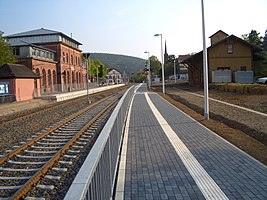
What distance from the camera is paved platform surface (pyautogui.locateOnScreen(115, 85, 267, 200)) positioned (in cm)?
489

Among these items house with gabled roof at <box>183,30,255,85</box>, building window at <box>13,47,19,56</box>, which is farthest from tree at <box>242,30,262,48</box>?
building window at <box>13,47,19,56</box>

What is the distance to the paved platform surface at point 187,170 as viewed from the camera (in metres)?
4.89

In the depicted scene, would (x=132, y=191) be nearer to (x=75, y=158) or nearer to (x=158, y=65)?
(x=75, y=158)

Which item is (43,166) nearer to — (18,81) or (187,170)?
(187,170)

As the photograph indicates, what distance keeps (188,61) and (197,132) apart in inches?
1723

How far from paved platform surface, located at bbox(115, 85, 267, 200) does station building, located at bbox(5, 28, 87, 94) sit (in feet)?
105

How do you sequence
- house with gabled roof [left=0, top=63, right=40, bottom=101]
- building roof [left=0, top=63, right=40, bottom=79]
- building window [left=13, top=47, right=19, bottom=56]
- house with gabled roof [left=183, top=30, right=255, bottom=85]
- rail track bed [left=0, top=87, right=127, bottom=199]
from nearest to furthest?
1. rail track bed [left=0, top=87, right=127, bottom=199]
2. house with gabled roof [left=0, top=63, right=40, bottom=101]
3. building roof [left=0, top=63, right=40, bottom=79]
4. house with gabled roof [left=183, top=30, right=255, bottom=85]
5. building window [left=13, top=47, right=19, bottom=56]

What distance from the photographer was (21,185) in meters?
5.83

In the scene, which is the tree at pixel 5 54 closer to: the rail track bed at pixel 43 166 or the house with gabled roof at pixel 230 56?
the house with gabled roof at pixel 230 56

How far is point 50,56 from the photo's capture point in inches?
2269

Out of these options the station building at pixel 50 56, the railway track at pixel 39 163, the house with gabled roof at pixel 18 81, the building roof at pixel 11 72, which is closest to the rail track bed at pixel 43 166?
the railway track at pixel 39 163

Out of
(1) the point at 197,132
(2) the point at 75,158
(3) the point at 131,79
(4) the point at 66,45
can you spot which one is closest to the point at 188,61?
(4) the point at 66,45

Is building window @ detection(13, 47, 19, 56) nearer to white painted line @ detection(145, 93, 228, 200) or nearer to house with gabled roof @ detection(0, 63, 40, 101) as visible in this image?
house with gabled roof @ detection(0, 63, 40, 101)

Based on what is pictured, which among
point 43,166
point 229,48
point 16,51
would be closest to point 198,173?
point 43,166
